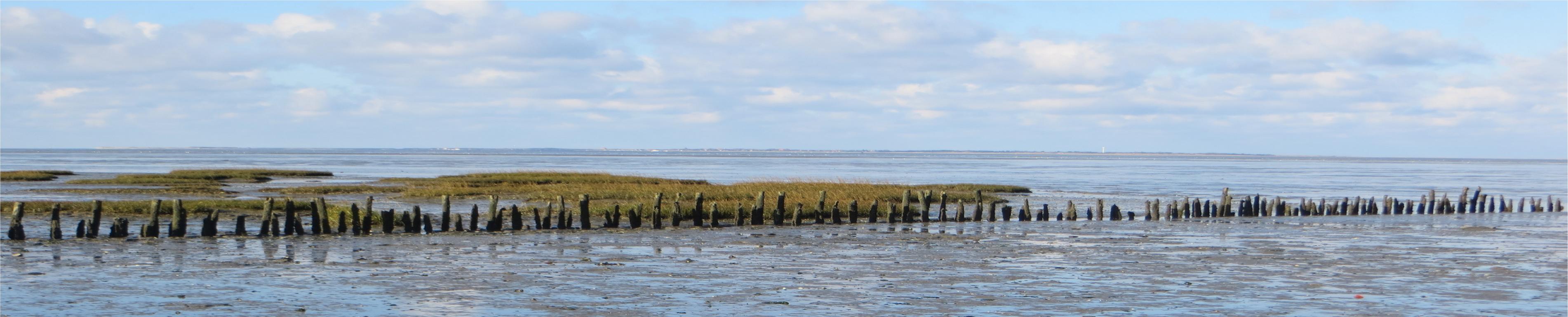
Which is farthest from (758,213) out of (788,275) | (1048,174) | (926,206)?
(1048,174)

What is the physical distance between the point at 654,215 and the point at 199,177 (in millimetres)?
51124

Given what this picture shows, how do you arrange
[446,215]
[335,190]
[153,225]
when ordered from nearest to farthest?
[153,225] → [446,215] → [335,190]

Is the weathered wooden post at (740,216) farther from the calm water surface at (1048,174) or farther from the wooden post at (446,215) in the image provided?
the calm water surface at (1048,174)

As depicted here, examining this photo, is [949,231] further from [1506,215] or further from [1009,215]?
[1506,215]

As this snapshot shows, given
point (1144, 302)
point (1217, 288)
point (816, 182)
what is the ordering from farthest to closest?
1. point (816, 182)
2. point (1217, 288)
3. point (1144, 302)

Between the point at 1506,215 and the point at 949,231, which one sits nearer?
the point at 949,231

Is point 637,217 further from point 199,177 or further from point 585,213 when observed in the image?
point 199,177

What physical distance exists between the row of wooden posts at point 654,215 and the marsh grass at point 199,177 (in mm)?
30894

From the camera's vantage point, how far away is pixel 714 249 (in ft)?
74.7

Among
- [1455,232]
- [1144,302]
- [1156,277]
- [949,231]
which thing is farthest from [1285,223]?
[1144,302]

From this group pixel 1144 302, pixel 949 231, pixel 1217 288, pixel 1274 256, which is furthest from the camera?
pixel 949 231

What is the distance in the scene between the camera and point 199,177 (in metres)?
70.4

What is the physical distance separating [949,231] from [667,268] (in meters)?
11.5

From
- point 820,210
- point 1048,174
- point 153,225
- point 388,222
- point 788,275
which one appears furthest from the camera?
point 1048,174
